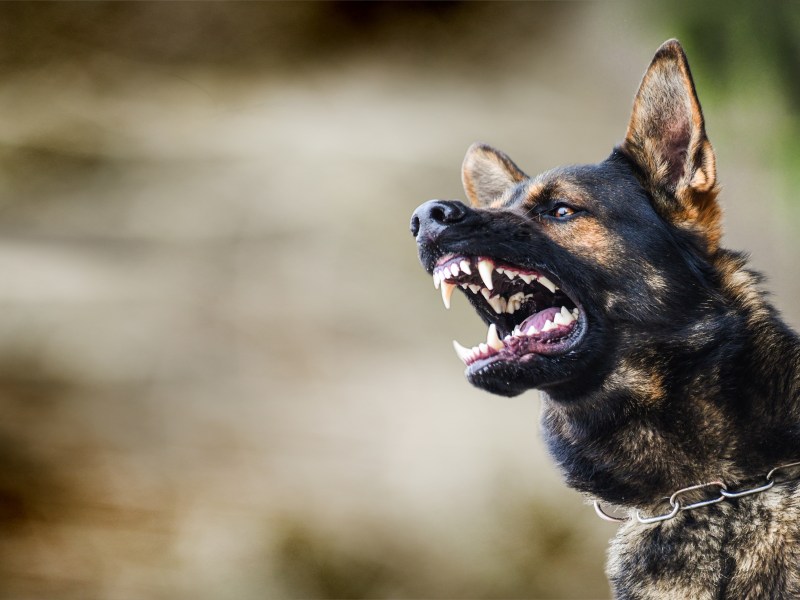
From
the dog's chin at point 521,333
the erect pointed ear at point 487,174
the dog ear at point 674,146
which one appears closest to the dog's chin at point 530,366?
the dog's chin at point 521,333

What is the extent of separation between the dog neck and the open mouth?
17cm

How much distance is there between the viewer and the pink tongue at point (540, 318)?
2.20m

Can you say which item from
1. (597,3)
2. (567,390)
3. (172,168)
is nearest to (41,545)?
(172,168)

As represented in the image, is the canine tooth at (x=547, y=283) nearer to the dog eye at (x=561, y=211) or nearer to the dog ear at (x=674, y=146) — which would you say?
the dog eye at (x=561, y=211)

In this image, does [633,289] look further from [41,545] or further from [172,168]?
[41,545]

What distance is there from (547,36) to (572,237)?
3.20 metres

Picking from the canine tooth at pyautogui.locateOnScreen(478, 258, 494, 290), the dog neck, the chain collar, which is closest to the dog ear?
the dog neck

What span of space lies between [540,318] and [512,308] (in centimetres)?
14

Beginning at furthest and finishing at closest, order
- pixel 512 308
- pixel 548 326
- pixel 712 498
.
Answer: pixel 512 308 < pixel 548 326 < pixel 712 498

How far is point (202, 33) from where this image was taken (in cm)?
514

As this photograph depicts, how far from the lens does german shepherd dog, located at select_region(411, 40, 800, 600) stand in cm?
194

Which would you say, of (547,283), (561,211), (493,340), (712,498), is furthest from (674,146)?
(712,498)

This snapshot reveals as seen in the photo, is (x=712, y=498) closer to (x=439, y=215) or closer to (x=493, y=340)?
(x=493, y=340)

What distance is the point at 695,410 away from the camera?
2037mm
